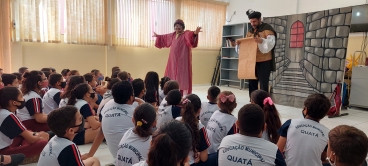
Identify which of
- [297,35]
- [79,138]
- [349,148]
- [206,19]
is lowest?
[79,138]

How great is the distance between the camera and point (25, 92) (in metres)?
2.34

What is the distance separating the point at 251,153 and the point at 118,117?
98 centimetres

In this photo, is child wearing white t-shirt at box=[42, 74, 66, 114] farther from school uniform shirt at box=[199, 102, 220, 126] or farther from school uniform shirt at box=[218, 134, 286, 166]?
school uniform shirt at box=[218, 134, 286, 166]

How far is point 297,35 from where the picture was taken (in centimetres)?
464

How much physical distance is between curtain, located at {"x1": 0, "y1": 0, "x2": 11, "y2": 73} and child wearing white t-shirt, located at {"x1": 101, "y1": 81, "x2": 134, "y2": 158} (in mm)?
4284

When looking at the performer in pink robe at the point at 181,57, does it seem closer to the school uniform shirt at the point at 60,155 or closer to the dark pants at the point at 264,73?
the dark pants at the point at 264,73

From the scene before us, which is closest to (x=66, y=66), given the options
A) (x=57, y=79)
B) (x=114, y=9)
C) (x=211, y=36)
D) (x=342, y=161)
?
(x=114, y=9)

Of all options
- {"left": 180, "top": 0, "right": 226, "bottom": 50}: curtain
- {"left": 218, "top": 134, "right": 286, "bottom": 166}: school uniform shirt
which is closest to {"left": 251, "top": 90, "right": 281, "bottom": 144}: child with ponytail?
{"left": 218, "top": 134, "right": 286, "bottom": 166}: school uniform shirt

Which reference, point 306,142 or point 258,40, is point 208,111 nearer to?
point 306,142

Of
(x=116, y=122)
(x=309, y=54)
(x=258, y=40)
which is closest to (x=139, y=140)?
(x=116, y=122)

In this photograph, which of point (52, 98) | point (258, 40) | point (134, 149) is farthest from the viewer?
point (258, 40)

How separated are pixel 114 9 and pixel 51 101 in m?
3.86

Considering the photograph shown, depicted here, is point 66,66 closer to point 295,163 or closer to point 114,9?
point 114,9

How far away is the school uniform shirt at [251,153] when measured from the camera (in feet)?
3.85
